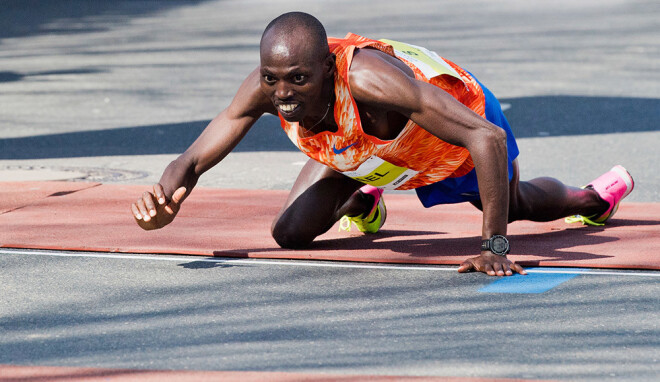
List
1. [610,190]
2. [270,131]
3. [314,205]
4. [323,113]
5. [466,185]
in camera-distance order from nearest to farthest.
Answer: [323,113]
[466,185]
[314,205]
[610,190]
[270,131]

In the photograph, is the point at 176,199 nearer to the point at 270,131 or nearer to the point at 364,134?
the point at 364,134

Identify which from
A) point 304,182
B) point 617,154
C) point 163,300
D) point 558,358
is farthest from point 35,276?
point 617,154

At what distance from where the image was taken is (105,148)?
9.27 meters

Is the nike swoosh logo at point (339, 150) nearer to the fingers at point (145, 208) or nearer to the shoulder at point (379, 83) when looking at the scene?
the shoulder at point (379, 83)

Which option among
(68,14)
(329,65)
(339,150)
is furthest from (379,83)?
(68,14)

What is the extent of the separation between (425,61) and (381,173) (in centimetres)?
53

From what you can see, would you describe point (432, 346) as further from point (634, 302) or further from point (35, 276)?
point (35, 276)

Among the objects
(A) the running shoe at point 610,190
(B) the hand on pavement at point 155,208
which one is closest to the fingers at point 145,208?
(B) the hand on pavement at point 155,208

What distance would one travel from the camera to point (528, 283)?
469 centimetres

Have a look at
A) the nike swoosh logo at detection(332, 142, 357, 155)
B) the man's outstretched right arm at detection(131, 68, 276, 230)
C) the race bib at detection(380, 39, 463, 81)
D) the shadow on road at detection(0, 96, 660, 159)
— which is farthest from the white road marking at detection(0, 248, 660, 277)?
the shadow on road at detection(0, 96, 660, 159)

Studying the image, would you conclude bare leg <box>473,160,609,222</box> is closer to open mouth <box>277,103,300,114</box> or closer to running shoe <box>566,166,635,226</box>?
running shoe <box>566,166,635,226</box>

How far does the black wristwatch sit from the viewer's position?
15.7 feet

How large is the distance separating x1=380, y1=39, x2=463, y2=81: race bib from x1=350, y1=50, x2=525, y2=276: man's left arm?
29 centimetres

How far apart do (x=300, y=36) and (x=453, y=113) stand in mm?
687
